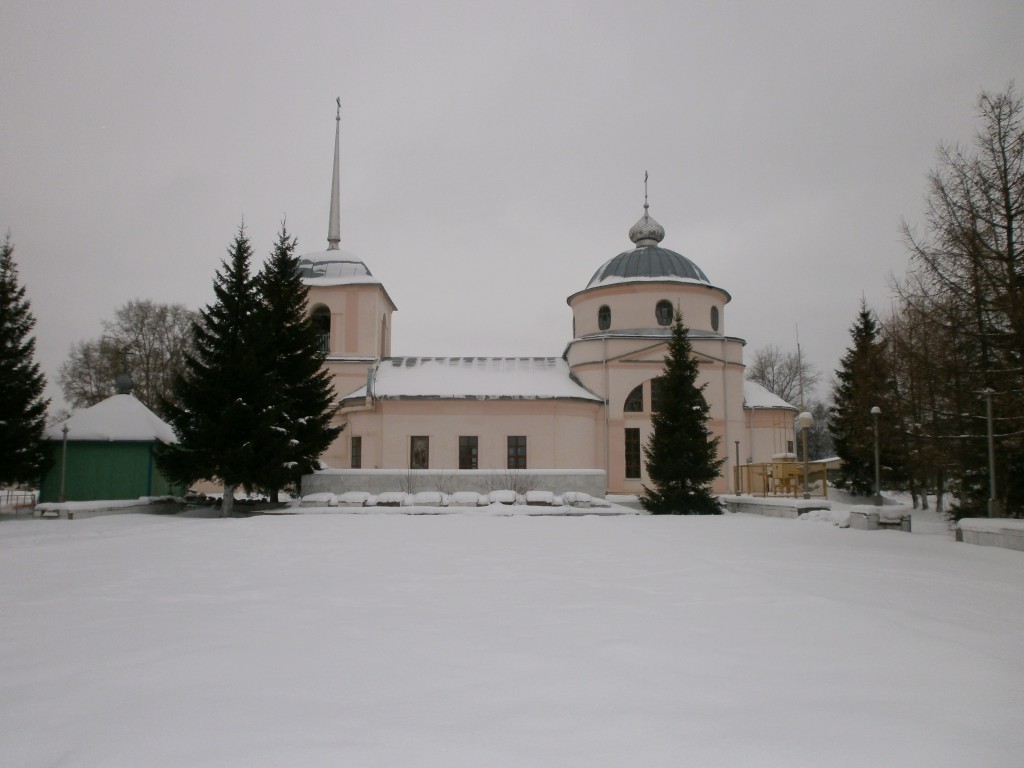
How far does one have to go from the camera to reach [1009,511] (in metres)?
16.9

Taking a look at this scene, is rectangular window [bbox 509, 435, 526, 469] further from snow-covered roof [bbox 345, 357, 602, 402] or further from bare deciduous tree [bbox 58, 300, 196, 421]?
bare deciduous tree [bbox 58, 300, 196, 421]

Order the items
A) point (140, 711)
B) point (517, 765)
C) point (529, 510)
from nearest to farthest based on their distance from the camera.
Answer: point (517, 765) → point (140, 711) → point (529, 510)

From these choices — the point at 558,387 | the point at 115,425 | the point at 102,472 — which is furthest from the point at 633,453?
the point at 102,472

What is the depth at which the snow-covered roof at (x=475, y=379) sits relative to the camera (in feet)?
102

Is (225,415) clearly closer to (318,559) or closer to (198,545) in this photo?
(198,545)

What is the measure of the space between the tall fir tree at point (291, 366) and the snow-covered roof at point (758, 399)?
66.8ft

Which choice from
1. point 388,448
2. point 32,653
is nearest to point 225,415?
point 388,448

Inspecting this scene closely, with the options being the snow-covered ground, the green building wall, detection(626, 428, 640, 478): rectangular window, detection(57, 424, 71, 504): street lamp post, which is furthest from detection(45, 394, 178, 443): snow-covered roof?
detection(626, 428, 640, 478): rectangular window

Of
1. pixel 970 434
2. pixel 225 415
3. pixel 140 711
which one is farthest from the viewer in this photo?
pixel 225 415

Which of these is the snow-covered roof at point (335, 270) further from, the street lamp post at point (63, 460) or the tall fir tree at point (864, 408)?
the tall fir tree at point (864, 408)

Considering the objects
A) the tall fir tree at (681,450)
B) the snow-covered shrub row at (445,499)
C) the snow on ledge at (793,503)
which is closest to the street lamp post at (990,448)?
the snow on ledge at (793,503)

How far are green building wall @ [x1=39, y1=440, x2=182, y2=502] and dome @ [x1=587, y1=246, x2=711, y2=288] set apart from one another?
2084cm

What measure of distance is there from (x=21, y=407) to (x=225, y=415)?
20.0ft

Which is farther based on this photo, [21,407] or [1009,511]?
[21,407]
